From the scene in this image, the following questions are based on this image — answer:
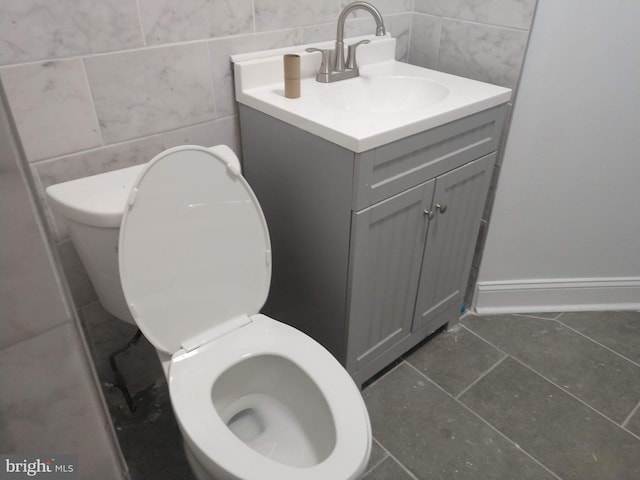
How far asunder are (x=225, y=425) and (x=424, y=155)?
0.82m

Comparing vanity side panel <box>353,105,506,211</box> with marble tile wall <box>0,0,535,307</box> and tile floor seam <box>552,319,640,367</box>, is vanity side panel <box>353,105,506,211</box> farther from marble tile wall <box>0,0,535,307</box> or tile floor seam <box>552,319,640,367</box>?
tile floor seam <box>552,319,640,367</box>

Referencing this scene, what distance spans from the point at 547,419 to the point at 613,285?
73 centimetres

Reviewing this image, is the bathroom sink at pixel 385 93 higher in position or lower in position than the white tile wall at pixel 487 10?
lower

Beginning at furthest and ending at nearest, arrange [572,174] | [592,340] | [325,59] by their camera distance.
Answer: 1. [592,340]
2. [572,174]
3. [325,59]

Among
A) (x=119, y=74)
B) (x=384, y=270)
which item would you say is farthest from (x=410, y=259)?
(x=119, y=74)

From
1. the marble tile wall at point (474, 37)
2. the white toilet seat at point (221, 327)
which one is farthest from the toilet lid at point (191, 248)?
the marble tile wall at point (474, 37)

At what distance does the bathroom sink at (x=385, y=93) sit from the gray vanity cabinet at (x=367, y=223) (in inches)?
8.7

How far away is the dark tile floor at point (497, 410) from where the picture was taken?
53.4 inches

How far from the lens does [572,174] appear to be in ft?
5.47

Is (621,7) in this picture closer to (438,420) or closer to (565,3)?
(565,3)

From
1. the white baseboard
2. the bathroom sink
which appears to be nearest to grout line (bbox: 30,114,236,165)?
the bathroom sink

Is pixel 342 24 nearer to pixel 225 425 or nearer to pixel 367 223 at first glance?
pixel 367 223

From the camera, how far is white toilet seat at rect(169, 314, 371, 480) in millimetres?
907

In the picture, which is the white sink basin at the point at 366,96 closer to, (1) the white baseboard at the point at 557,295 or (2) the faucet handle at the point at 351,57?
(2) the faucet handle at the point at 351,57
